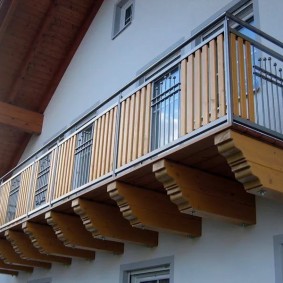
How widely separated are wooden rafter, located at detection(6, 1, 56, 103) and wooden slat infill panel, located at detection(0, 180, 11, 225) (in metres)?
3.02

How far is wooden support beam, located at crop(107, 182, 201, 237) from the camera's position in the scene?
5379 millimetres

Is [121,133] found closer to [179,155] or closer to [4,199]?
[179,155]

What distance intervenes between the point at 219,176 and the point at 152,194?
935 millimetres

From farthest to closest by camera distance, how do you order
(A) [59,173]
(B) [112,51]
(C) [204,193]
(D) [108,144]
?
(B) [112,51] → (A) [59,173] → (D) [108,144] → (C) [204,193]

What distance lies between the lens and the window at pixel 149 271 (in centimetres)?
627

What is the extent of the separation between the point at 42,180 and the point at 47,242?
42.1 inches

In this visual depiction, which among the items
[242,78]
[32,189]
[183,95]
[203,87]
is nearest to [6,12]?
[32,189]

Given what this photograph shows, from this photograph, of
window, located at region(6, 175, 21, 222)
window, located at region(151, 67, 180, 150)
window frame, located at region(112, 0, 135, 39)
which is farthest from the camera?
window frame, located at region(112, 0, 135, 39)

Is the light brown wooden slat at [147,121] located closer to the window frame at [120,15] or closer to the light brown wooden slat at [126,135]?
the light brown wooden slat at [126,135]

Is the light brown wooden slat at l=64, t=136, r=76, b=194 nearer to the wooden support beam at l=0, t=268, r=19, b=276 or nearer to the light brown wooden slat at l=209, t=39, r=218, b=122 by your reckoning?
the light brown wooden slat at l=209, t=39, r=218, b=122

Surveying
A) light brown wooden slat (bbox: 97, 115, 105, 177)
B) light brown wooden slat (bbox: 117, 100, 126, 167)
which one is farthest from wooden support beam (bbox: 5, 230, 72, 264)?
light brown wooden slat (bbox: 117, 100, 126, 167)

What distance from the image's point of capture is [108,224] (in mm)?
6387

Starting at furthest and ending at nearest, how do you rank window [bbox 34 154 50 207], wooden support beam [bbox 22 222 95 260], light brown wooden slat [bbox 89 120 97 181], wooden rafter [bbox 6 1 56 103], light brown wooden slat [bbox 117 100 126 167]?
wooden rafter [bbox 6 1 56 103] < window [bbox 34 154 50 207] < wooden support beam [bbox 22 222 95 260] < light brown wooden slat [bbox 89 120 97 181] < light brown wooden slat [bbox 117 100 126 167]

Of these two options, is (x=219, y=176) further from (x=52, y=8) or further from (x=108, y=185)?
(x=52, y=8)
